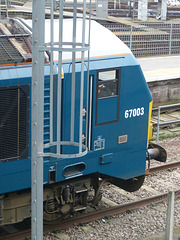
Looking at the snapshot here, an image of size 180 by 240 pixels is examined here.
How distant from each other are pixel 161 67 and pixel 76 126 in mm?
13000

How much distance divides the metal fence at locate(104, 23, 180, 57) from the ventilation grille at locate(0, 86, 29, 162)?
44.9 ft

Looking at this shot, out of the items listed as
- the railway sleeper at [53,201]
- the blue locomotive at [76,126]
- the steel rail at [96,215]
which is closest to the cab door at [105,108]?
the blue locomotive at [76,126]

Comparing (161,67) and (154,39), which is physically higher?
(154,39)

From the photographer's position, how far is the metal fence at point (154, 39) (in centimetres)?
2052

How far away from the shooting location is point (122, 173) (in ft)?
26.0

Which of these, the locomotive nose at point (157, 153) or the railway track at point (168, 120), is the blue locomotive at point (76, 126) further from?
the railway track at point (168, 120)

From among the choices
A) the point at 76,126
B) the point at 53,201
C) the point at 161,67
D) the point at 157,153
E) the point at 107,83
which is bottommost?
the point at 53,201

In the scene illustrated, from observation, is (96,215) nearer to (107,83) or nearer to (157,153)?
(157,153)

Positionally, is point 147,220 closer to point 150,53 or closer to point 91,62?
point 91,62

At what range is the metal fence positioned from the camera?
67.3 ft

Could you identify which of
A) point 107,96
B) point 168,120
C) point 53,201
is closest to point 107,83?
point 107,96

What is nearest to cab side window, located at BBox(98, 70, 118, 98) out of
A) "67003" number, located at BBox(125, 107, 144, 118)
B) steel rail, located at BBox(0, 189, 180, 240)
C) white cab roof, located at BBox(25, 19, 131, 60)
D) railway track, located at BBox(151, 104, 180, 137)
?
white cab roof, located at BBox(25, 19, 131, 60)

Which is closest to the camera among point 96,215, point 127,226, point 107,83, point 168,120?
point 107,83

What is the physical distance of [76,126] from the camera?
23.3ft
